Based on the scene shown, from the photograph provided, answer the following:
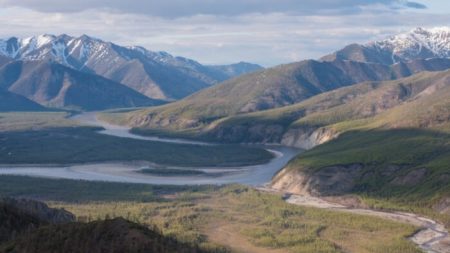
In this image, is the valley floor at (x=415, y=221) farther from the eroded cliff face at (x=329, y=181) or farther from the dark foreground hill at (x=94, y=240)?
the dark foreground hill at (x=94, y=240)

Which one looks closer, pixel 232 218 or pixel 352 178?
pixel 232 218

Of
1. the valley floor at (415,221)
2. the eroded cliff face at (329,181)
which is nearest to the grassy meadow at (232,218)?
the valley floor at (415,221)

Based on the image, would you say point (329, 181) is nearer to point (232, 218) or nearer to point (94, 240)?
point (232, 218)

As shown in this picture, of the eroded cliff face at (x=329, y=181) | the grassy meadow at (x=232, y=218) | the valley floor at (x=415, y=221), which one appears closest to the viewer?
the grassy meadow at (x=232, y=218)

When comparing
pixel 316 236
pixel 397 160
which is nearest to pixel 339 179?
pixel 397 160

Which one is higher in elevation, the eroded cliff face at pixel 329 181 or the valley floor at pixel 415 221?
the eroded cliff face at pixel 329 181

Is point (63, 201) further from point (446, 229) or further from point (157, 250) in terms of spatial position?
→ point (157, 250)

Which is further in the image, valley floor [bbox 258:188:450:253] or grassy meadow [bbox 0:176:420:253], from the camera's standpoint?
valley floor [bbox 258:188:450:253]

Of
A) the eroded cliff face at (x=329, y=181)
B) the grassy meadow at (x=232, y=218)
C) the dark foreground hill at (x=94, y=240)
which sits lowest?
the grassy meadow at (x=232, y=218)

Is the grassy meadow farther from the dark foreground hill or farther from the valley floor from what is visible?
the dark foreground hill

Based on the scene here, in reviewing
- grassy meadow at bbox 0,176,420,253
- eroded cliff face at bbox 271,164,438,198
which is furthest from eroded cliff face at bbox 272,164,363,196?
grassy meadow at bbox 0,176,420,253

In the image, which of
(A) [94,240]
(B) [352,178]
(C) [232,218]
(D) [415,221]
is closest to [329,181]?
(B) [352,178]
